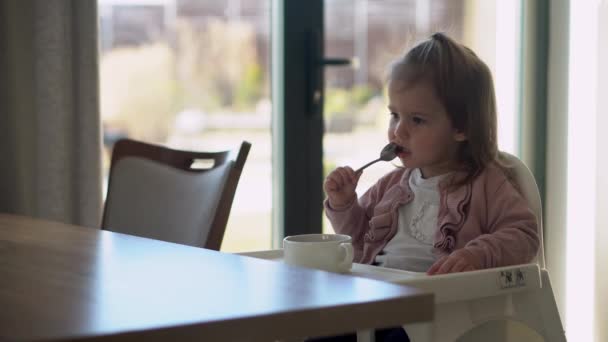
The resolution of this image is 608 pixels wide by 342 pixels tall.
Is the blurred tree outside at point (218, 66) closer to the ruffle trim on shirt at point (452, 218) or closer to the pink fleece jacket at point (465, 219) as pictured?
the pink fleece jacket at point (465, 219)

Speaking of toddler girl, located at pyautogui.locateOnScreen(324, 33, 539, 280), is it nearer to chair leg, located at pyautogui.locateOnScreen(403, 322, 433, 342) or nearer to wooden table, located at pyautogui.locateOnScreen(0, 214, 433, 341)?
chair leg, located at pyautogui.locateOnScreen(403, 322, 433, 342)

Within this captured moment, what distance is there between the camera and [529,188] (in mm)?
1642

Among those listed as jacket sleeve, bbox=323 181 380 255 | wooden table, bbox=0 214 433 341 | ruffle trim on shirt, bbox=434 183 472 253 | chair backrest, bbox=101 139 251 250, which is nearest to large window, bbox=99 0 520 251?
chair backrest, bbox=101 139 251 250

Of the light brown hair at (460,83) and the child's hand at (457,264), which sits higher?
the light brown hair at (460,83)

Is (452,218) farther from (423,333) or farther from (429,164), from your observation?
(423,333)

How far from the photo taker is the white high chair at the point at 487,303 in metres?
1.22

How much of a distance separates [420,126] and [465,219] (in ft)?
0.75

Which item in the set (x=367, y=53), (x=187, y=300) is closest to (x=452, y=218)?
(x=187, y=300)

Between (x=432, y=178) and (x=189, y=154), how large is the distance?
0.51 m

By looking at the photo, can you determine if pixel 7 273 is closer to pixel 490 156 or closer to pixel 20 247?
pixel 20 247

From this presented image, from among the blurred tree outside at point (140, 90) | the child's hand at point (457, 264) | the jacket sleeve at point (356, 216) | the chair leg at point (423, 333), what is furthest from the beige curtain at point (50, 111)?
the chair leg at point (423, 333)

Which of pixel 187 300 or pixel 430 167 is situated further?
pixel 430 167

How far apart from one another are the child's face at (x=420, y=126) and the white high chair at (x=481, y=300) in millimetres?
435

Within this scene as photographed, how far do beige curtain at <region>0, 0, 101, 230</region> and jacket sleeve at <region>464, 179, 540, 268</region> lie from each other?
113 cm
